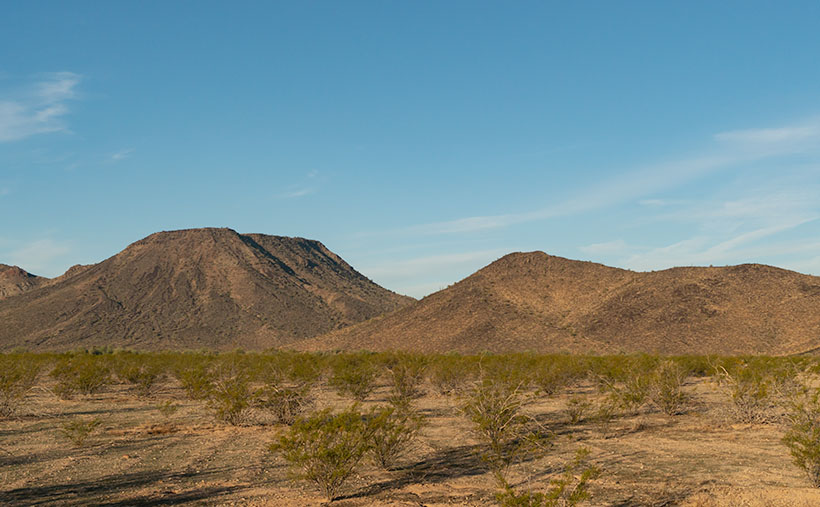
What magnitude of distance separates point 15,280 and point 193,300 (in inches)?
2187

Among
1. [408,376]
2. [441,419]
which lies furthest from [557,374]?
[441,419]

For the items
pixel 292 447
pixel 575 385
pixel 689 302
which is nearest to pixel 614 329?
pixel 689 302

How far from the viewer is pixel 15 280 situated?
4958 inches

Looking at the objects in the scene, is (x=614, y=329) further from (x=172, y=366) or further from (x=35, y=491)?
(x=35, y=491)

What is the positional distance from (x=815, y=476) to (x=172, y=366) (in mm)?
33672

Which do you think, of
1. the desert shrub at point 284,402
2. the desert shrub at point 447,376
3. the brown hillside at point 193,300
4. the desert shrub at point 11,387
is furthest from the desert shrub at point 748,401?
the brown hillside at point 193,300

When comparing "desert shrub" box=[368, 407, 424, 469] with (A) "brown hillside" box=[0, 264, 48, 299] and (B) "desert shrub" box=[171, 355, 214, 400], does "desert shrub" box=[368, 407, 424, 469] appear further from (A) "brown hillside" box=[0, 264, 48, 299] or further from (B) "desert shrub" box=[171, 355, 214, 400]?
(A) "brown hillside" box=[0, 264, 48, 299]

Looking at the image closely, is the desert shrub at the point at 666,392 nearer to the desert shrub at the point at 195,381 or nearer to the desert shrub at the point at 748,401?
the desert shrub at the point at 748,401

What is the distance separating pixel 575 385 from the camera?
104 ft

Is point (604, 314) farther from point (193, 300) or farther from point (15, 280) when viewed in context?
point (15, 280)

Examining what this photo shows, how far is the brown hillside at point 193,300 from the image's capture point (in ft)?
271

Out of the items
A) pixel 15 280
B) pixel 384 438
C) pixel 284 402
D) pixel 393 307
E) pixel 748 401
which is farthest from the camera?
pixel 15 280

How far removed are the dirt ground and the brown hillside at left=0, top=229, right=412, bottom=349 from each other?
Result: 6516 centimetres

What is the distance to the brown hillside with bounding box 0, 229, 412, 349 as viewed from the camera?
82.5m
